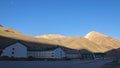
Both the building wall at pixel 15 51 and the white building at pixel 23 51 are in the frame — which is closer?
the building wall at pixel 15 51

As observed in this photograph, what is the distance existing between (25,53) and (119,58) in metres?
51.4

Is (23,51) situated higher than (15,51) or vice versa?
(23,51)

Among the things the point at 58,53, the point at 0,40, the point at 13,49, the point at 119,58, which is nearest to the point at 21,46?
the point at 13,49

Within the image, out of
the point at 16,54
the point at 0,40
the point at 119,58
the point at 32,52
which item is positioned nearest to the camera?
the point at 119,58

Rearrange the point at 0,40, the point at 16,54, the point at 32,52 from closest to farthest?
the point at 16,54 < the point at 32,52 < the point at 0,40

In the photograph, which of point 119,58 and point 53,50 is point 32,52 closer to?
point 53,50

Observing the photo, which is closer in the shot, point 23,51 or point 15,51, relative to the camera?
point 15,51

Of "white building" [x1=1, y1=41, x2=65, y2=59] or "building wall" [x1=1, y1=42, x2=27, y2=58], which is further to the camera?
"white building" [x1=1, y1=41, x2=65, y2=59]

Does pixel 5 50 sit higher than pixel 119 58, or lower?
higher

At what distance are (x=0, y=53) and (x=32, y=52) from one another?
15498 millimetres

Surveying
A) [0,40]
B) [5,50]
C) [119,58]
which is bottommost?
[119,58]

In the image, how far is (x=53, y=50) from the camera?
5084 inches

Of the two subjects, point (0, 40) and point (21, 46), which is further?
point (0, 40)

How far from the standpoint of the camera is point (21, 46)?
112500 mm
